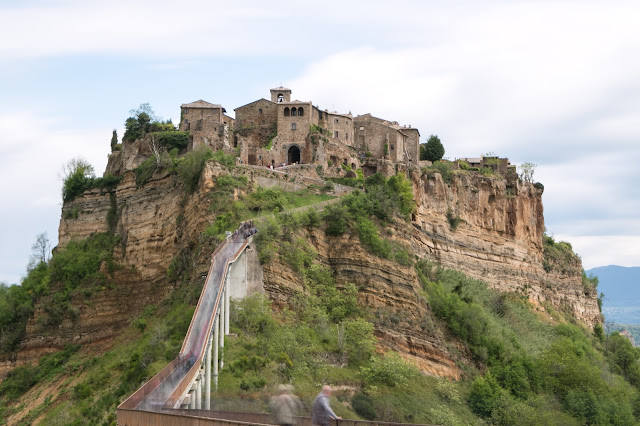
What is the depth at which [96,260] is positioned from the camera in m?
63.3

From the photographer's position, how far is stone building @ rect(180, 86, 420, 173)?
220ft

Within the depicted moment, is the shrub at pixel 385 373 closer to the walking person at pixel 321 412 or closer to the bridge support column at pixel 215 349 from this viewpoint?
the bridge support column at pixel 215 349

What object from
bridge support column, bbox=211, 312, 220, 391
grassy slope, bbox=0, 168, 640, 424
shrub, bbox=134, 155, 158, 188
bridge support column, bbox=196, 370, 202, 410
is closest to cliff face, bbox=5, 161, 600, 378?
shrub, bbox=134, 155, 158, 188

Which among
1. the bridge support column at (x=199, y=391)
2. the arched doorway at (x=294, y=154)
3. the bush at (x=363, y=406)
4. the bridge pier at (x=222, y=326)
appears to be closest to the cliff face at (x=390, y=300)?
the bush at (x=363, y=406)

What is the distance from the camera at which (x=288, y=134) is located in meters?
69.6

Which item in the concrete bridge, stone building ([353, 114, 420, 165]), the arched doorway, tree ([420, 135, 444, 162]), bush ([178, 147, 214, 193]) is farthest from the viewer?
tree ([420, 135, 444, 162])

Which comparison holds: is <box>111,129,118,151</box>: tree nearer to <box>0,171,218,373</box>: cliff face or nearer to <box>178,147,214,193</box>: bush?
<box>0,171,218,373</box>: cliff face

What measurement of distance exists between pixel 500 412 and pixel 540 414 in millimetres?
2428

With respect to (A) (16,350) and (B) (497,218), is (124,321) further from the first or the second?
(B) (497,218)

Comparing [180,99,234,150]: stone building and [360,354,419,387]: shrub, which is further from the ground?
[180,99,234,150]: stone building

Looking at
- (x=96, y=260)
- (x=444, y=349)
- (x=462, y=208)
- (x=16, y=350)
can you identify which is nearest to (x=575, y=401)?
(x=444, y=349)

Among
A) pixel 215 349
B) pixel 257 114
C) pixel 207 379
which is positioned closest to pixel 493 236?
pixel 257 114

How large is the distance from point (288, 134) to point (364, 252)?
745 inches

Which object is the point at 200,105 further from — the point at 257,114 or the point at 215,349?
the point at 215,349
